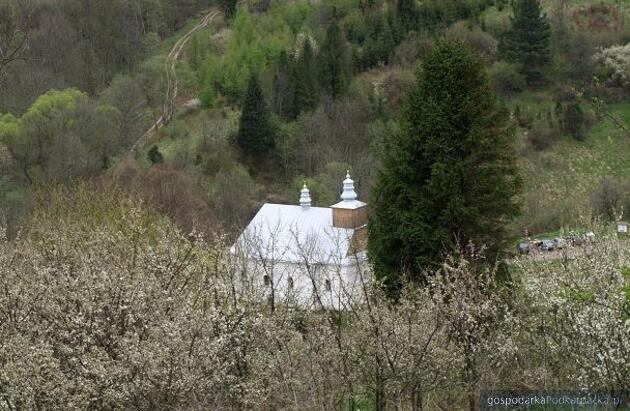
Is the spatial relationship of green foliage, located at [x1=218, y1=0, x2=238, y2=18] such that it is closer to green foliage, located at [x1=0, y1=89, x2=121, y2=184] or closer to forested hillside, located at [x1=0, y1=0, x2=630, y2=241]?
forested hillside, located at [x1=0, y1=0, x2=630, y2=241]

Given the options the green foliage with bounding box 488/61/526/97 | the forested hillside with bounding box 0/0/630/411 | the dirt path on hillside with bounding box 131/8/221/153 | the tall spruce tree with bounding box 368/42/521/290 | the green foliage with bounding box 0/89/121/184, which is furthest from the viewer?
the dirt path on hillside with bounding box 131/8/221/153

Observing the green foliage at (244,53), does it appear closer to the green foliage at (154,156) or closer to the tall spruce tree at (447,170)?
the green foliage at (154,156)

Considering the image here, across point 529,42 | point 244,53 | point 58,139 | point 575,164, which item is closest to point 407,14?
point 529,42

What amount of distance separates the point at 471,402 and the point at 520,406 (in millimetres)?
622

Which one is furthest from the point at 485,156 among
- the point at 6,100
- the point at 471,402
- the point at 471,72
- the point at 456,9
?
the point at 456,9

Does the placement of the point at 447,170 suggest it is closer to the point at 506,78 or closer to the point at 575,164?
the point at 575,164

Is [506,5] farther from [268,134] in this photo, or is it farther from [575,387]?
[575,387]

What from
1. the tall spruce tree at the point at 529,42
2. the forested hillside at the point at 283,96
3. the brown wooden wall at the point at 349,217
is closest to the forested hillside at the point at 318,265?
the forested hillside at the point at 283,96

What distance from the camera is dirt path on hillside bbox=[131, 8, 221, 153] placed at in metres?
48.5

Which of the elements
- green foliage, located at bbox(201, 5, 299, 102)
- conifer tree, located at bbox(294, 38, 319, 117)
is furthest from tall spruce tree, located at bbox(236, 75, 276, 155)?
green foliage, located at bbox(201, 5, 299, 102)

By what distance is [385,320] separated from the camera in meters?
8.88

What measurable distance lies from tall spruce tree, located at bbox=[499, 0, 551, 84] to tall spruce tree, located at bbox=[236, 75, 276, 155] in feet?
42.3

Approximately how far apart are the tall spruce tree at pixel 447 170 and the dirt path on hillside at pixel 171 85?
92.2ft

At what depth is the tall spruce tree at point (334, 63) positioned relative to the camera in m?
47.8
